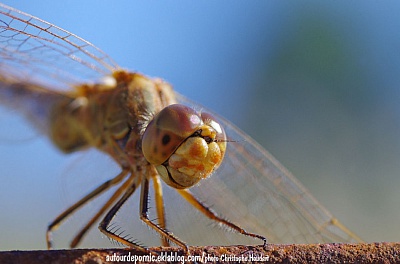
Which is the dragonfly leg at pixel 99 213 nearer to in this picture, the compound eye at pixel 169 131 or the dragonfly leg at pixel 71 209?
the dragonfly leg at pixel 71 209

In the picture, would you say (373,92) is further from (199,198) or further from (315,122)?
(199,198)

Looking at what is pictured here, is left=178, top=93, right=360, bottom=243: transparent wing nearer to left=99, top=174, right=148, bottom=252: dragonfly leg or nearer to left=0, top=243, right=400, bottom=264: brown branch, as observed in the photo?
left=99, top=174, right=148, bottom=252: dragonfly leg

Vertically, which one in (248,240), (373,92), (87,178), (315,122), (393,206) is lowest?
(248,240)

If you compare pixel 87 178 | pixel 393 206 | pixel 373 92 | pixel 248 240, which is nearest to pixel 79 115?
pixel 87 178

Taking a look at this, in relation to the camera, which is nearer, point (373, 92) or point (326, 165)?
point (326, 165)

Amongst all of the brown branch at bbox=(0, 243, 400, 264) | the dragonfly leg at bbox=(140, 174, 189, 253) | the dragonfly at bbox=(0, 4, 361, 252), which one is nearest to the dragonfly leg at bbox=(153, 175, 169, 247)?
the dragonfly at bbox=(0, 4, 361, 252)

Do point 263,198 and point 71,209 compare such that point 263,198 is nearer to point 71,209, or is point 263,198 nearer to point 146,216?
point 146,216
